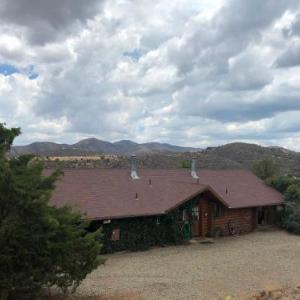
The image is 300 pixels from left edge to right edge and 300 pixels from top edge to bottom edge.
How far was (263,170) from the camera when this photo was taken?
43.1 meters

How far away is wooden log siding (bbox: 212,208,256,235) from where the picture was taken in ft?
99.4

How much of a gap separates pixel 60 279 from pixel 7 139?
4966 mm

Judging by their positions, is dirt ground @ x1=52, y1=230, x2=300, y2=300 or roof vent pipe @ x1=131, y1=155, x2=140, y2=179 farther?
roof vent pipe @ x1=131, y1=155, x2=140, y2=179

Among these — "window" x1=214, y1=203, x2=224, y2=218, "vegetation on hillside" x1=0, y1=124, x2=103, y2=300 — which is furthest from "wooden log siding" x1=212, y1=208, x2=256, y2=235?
"vegetation on hillside" x1=0, y1=124, x2=103, y2=300

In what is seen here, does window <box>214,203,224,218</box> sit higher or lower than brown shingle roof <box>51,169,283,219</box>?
lower

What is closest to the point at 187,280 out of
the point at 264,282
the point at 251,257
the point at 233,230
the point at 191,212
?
the point at 264,282

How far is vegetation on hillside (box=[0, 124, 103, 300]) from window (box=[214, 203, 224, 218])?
17.4 meters

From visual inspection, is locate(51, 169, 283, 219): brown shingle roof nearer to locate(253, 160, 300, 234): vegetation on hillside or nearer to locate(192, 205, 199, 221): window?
locate(253, 160, 300, 234): vegetation on hillside

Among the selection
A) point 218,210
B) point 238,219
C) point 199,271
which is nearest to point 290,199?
point 238,219

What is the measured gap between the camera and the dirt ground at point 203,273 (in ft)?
53.2

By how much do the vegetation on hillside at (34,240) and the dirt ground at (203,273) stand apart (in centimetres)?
299

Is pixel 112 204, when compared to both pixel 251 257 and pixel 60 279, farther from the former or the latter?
pixel 60 279

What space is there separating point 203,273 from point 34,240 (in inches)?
373

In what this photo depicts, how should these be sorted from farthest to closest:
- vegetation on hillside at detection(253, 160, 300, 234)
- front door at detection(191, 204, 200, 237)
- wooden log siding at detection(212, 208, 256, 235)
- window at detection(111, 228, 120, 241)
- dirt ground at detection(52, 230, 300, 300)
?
1. vegetation on hillside at detection(253, 160, 300, 234)
2. wooden log siding at detection(212, 208, 256, 235)
3. front door at detection(191, 204, 200, 237)
4. window at detection(111, 228, 120, 241)
5. dirt ground at detection(52, 230, 300, 300)
